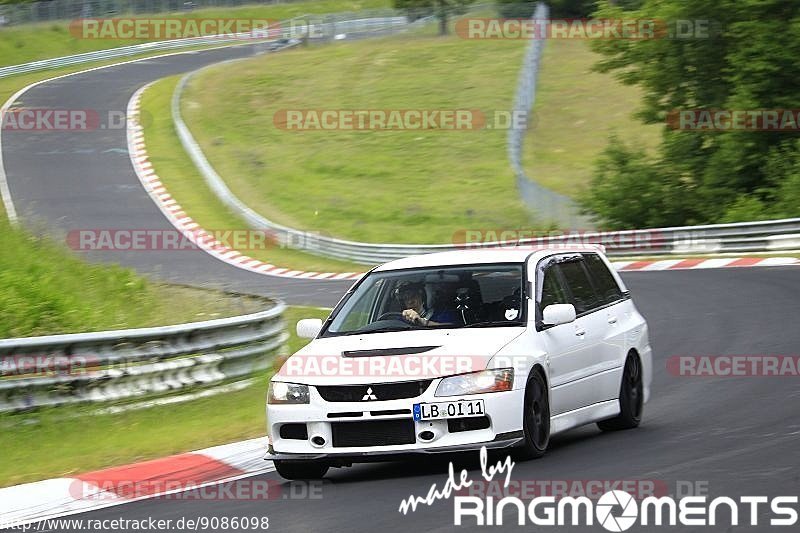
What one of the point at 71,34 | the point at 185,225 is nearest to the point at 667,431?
the point at 185,225

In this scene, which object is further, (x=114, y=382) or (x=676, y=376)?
(x=676, y=376)

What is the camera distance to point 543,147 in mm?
47281

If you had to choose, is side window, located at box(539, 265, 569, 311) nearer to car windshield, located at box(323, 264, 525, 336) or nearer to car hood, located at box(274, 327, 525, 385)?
car windshield, located at box(323, 264, 525, 336)

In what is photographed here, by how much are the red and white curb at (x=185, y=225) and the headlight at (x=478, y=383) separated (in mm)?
20630

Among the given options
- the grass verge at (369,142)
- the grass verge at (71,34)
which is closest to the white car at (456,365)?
the grass verge at (369,142)

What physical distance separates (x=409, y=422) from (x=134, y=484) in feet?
6.86

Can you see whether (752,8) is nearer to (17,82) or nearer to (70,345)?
Result: (70,345)

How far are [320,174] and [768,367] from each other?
106 ft

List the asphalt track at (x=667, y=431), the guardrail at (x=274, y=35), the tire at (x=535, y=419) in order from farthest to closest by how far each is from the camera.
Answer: the guardrail at (x=274, y=35)
the tire at (x=535, y=419)
the asphalt track at (x=667, y=431)

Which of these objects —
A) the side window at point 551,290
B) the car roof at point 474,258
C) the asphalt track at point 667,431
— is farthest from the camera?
the car roof at point 474,258

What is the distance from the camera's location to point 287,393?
31.0 feet

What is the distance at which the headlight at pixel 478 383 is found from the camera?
908 cm

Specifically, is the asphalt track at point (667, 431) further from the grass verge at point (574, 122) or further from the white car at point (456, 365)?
the grass verge at point (574, 122)

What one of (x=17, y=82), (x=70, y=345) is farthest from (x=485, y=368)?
(x=17, y=82)
